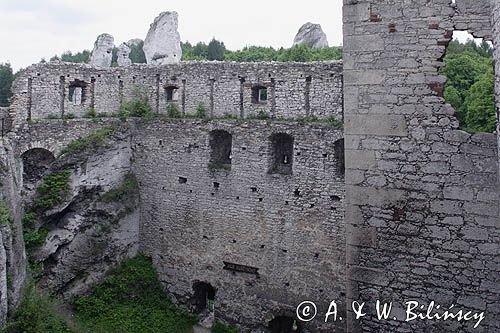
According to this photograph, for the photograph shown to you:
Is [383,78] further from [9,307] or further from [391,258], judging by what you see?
[9,307]

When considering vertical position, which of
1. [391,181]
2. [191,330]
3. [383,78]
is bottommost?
[191,330]

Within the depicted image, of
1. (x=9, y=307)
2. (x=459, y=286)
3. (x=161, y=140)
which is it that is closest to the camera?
(x=459, y=286)

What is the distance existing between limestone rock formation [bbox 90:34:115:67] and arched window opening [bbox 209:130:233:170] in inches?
841

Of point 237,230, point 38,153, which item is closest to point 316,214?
point 237,230

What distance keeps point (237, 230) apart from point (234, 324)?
2.71 meters

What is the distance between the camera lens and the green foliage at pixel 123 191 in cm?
1550

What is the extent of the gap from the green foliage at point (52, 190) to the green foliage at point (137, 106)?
2.88 metres

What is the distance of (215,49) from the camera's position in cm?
4291

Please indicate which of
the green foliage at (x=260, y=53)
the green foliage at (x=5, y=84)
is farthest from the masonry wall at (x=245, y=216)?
the green foliage at (x=5, y=84)

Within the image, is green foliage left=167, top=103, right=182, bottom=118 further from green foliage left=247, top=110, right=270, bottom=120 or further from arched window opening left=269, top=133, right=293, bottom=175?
arched window opening left=269, top=133, right=293, bottom=175

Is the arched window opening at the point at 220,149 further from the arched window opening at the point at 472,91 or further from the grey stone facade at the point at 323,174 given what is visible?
the arched window opening at the point at 472,91

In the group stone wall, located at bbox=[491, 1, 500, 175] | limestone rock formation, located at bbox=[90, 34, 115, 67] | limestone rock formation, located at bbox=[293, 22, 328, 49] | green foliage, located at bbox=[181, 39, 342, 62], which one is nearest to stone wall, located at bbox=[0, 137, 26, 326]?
stone wall, located at bbox=[491, 1, 500, 175]

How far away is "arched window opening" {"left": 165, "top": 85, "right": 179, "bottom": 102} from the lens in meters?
16.8

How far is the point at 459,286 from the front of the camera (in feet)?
20.0
